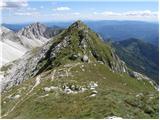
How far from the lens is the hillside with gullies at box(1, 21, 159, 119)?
1836 inches

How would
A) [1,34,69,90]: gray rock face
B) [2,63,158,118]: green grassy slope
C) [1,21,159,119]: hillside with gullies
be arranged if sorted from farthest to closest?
[1,34,69,90]: gray rock face
[1,21,159,119]: hillside with gullies
[2,63,158,118]: green grassy slope

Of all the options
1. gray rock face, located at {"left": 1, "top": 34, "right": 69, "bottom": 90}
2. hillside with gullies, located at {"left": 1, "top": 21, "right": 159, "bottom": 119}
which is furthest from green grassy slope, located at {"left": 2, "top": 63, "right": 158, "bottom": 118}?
gray rock face, located at {"left": 1, "top": 34, "right": 69, "bottom": 90}

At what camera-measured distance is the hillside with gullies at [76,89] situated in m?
46.6

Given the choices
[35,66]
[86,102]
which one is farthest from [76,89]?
[35,66]

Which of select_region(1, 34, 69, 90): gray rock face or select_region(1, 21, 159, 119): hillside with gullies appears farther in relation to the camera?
select_region(1, 34, 69, 90): gray rock face

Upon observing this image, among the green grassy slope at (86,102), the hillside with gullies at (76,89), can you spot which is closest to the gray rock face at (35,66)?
the hillside with gullies at (76,89)

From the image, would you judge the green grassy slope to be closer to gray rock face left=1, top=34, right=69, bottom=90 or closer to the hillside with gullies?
the hillside with gullies

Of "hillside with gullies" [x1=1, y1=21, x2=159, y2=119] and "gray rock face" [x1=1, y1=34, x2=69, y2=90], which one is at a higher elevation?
"hillside with gullies" [x1=1, y1=21, x2=159, y2=119]

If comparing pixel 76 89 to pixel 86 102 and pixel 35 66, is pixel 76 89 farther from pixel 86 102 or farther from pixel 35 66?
pixel 35 66

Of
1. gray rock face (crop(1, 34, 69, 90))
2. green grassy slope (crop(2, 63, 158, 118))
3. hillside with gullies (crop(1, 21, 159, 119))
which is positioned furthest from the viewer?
gray rock face (crop(1, 34, 69, 90))

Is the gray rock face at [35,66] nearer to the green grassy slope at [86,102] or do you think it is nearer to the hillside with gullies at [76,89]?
the hillside with gullies at [76,89]

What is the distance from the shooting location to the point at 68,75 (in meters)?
108

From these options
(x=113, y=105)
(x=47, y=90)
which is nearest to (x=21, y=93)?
(x=47, y=90)

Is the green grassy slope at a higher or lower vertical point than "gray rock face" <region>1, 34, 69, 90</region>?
higher
